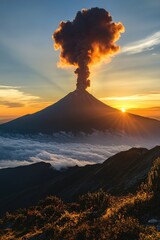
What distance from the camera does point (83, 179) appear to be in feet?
275

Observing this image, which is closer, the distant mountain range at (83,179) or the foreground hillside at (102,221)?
the foreground hillside at (102,221)

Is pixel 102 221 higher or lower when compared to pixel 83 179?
higher

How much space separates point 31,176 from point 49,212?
180116 millimetres

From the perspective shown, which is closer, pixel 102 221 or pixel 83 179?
pixel 102 221

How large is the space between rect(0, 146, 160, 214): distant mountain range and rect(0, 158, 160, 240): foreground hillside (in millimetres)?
19040

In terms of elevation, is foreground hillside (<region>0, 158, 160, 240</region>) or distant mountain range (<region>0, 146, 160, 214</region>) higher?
foreground hillside (<region>0, 158, 160, 240</region>)

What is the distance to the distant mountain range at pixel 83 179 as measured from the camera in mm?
53109

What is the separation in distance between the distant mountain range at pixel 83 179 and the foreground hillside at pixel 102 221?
19.0m

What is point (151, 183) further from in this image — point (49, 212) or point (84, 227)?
point (49, 212)

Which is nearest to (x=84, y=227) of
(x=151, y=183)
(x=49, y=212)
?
(x=151, y=183)

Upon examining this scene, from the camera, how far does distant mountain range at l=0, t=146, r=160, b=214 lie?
53.1m

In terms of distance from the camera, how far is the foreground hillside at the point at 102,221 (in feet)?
28.2

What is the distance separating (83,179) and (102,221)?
74637 mm

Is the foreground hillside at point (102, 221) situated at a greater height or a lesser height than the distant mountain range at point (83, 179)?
greater
